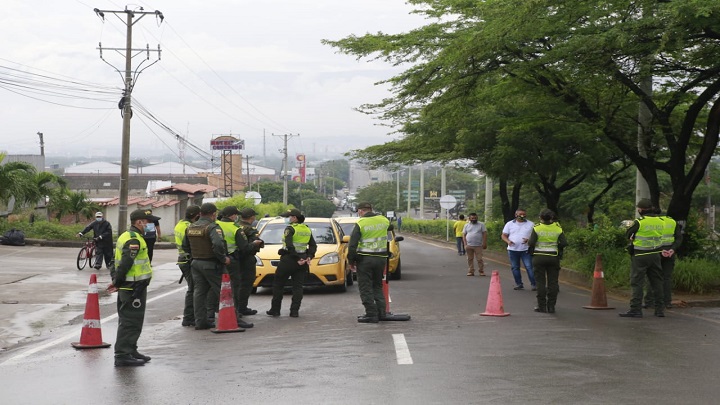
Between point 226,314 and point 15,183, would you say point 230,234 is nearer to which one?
point 226,314

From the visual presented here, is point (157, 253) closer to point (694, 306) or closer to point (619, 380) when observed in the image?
point (694, 306)

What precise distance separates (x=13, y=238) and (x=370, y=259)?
2509 centimetres

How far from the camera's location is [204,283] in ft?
42.8

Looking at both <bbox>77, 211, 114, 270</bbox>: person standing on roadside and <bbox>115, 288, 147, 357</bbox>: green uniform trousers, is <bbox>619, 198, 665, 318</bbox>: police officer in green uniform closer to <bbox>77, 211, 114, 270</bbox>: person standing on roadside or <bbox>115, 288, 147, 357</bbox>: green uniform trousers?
<bbox>115, 288, 147, 357</bbox>: green uniform trousers

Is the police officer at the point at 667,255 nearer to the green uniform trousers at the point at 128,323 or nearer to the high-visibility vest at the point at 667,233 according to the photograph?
the high-visibility vest at the point at 667,233

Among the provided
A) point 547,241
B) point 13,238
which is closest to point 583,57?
point 547,241

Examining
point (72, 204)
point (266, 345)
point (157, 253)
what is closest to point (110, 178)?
point (72, 204)

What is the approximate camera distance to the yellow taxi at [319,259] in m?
18.3

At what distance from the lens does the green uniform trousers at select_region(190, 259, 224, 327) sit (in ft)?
42.4

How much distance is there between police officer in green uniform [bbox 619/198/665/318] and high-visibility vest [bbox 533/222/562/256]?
121cm

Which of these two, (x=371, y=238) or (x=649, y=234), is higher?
(x=649, y=234)

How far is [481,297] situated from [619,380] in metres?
9.20

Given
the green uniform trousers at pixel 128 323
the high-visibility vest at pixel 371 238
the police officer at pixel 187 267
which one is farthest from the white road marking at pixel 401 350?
the police officer at pixel 187 267

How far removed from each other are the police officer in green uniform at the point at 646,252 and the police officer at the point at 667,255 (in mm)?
132
